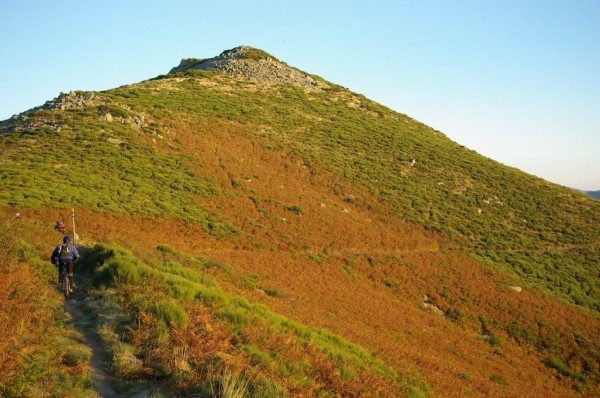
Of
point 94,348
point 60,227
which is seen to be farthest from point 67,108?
point 94,348

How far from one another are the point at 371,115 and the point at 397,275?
43.8 metres

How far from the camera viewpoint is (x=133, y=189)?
1258 inches

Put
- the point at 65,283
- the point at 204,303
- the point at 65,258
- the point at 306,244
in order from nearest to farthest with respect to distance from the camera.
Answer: the point at 65,283 < the point at 204,303 < the point at 65,258 < the point at 306,244

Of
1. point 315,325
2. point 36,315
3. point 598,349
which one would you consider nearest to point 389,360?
point 315,325

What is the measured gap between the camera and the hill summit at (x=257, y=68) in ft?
250

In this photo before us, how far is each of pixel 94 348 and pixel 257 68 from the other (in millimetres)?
73994

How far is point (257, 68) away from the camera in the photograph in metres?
77.8

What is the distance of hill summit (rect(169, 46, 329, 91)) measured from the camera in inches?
2995

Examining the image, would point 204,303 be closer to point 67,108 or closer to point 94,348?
point 94,348

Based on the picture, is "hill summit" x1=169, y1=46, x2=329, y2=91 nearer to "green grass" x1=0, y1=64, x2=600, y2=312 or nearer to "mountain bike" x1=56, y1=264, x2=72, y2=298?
"green grass" x1=0, y1=64, x2=600, y2=312

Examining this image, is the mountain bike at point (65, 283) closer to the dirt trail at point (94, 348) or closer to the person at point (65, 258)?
Answer: the person at point (65, 258)

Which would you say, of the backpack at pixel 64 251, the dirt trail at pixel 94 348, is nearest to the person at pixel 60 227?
the backpack at pixel 64 251

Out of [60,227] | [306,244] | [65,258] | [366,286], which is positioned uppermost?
[65,258]

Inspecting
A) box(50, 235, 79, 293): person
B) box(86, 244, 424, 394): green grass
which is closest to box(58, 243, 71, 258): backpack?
box(50, 235, 79, 293): person
